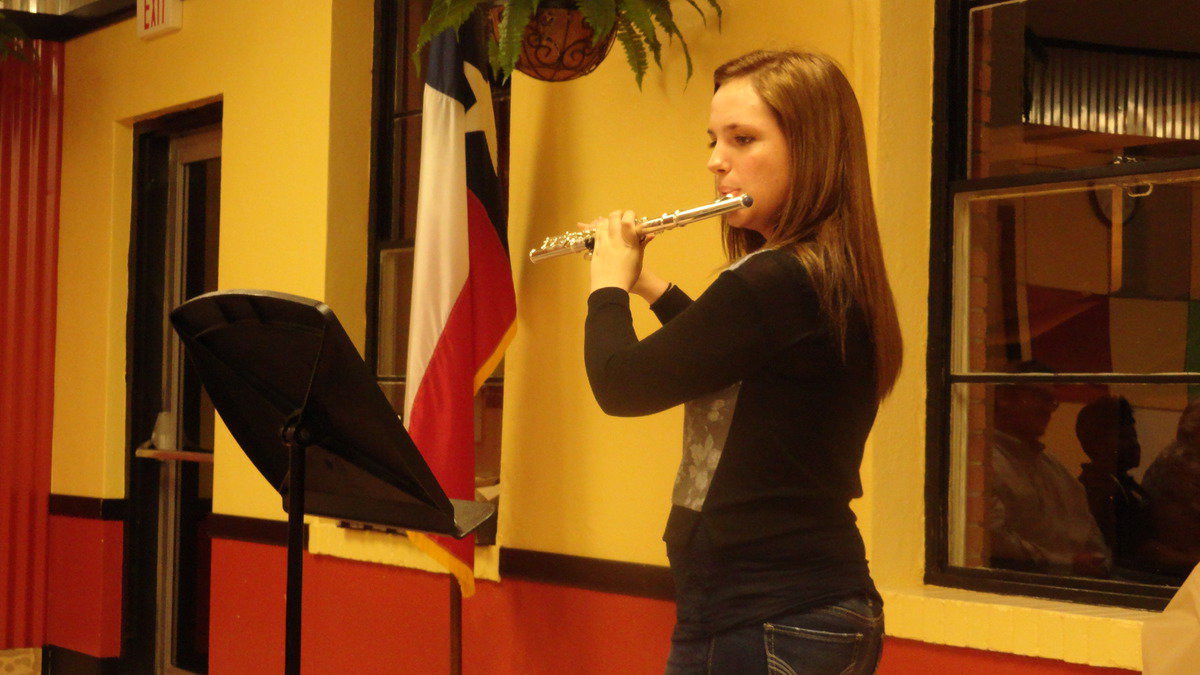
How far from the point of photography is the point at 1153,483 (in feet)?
7.63

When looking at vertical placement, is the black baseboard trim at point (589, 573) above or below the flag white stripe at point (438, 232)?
below

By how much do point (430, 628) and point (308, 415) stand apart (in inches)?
64.9

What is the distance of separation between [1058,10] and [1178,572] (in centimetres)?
108

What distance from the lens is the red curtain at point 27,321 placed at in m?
5.02

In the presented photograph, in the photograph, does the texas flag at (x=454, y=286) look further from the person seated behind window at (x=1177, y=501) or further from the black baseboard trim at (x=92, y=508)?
the black baseboard trim at (x=92, y=508)

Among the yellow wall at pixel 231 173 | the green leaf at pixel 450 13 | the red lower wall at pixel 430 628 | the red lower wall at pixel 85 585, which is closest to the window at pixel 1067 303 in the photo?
the red lower wall at pixel 430 628

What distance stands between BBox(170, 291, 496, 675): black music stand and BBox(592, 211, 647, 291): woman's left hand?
0.35 metres

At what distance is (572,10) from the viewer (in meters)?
2.71

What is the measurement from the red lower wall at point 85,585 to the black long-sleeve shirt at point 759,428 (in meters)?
3.81

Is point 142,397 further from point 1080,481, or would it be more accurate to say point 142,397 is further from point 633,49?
point 1080,481

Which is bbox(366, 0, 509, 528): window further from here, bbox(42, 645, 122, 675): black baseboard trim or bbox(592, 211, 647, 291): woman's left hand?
bbox(592, 211, 647, 291): woman's left hand

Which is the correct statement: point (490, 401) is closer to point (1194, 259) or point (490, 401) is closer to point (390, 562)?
point (390, 562)

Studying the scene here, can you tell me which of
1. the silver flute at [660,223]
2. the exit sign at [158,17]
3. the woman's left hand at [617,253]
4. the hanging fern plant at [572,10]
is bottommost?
the woman's left hand at [617,253]

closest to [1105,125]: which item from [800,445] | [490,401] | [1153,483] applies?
[1153,483]
